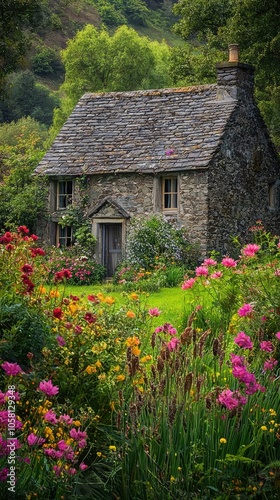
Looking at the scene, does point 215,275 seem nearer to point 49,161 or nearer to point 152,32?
point 49,161

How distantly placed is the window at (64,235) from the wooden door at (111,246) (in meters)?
1.27

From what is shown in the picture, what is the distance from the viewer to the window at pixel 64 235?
2811cm

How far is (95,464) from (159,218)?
65.6 ft

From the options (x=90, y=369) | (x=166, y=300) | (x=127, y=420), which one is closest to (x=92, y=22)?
(x=166, y=300)

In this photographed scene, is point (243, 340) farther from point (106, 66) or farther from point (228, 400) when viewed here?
point (106, 66)

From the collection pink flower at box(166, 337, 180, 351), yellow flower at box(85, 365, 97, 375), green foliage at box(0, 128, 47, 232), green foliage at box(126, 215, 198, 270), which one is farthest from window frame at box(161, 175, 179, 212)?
pink flower at box(166, 337, 180, 351)

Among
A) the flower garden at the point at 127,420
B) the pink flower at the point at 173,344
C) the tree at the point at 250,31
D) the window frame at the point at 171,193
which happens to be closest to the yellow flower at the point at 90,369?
the flower garden at the point at 127,420

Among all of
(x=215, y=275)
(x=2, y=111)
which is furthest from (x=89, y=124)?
(x=2, y=111)

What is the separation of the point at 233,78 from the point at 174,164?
364cm

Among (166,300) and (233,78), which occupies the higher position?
(233,78)

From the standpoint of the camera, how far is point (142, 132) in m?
28.0

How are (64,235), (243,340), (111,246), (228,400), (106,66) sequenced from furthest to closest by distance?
(106,66), (64,235), (111,246), (243,340), (228,400)

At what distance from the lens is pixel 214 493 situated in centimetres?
621

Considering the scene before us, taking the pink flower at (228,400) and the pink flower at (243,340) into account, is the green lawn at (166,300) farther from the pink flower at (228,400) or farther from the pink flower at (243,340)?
the pink flower at (228,400)
